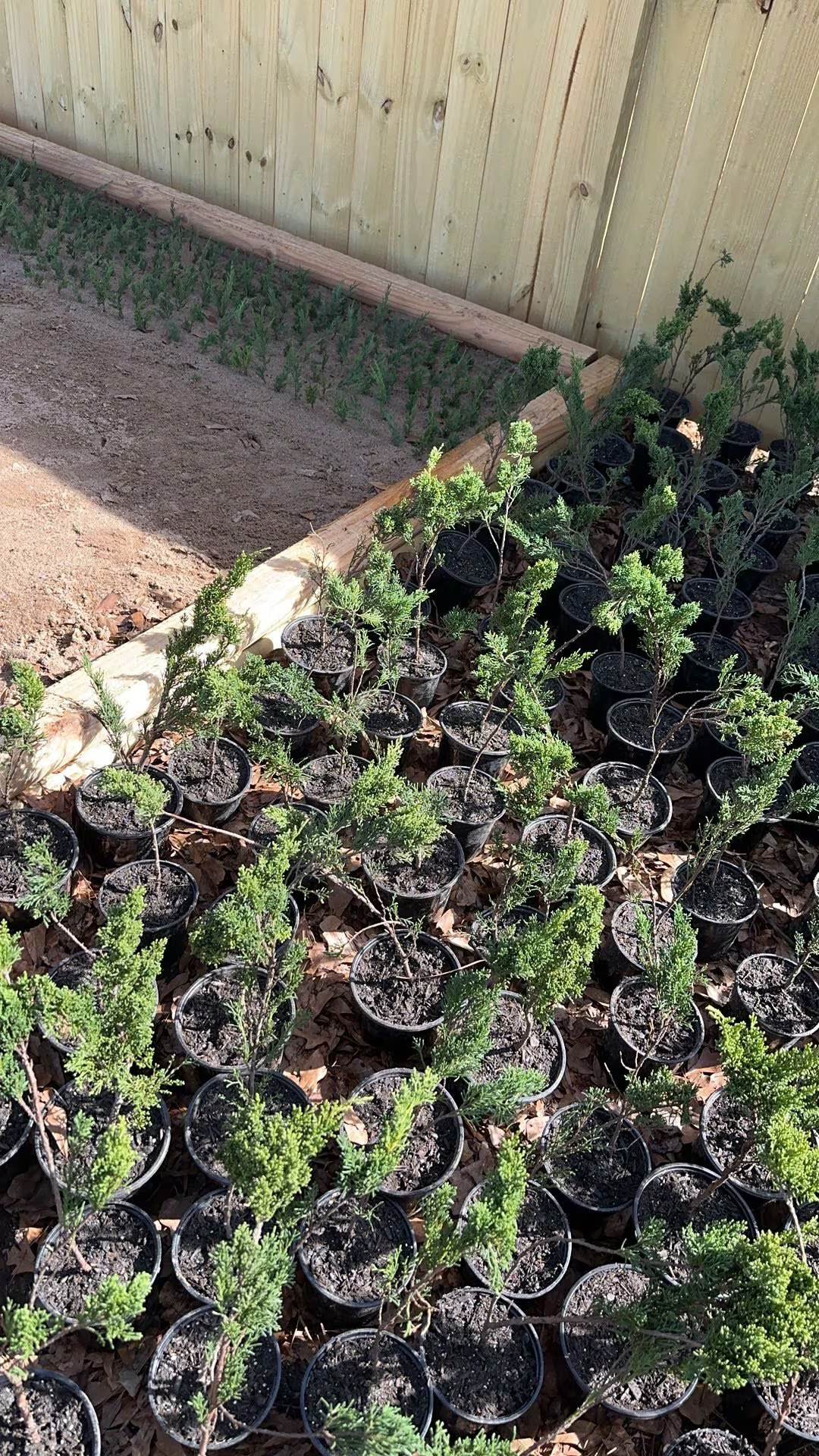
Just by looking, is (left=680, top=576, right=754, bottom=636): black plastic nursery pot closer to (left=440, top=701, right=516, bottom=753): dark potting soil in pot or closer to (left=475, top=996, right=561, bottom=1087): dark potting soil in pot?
(left=440, top=701, right=516, bottom=753): dark potting soil in pot

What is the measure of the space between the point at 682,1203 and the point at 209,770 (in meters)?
1.62

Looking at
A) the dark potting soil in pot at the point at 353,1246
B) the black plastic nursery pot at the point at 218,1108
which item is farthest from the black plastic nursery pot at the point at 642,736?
the dark potting soil in pot at the point at 353,1246

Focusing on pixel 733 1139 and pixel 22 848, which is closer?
pixel 733 1139

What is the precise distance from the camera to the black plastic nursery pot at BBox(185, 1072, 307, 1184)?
2105mm

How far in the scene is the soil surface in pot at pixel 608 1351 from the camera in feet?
6.24

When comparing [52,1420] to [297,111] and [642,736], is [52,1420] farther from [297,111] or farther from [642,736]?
[297,111]

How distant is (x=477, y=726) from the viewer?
3.20 metres

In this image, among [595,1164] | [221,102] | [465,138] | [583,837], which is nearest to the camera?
[595,1164]

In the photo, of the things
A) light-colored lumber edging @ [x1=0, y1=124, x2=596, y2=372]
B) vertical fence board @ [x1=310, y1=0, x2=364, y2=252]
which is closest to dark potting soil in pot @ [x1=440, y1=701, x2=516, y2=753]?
light-colored lumber edging @ [x1=0, y1=124, x2=596, y2=372]

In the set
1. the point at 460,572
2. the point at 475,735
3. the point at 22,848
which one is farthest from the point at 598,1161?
the point at 460,572

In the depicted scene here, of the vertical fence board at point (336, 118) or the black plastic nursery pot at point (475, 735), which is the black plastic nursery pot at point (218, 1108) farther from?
the vertical fence board at point (336, 118)

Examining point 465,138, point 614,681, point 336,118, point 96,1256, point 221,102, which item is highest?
point 465,138

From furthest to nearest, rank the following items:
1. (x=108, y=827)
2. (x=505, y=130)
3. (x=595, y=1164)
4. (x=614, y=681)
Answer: (x=505, y=130) → (x=614, y=681) → (x=108, y=827) → (x=595, y=1164)

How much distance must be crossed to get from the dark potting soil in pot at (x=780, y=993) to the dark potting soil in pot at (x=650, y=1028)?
214 mm
